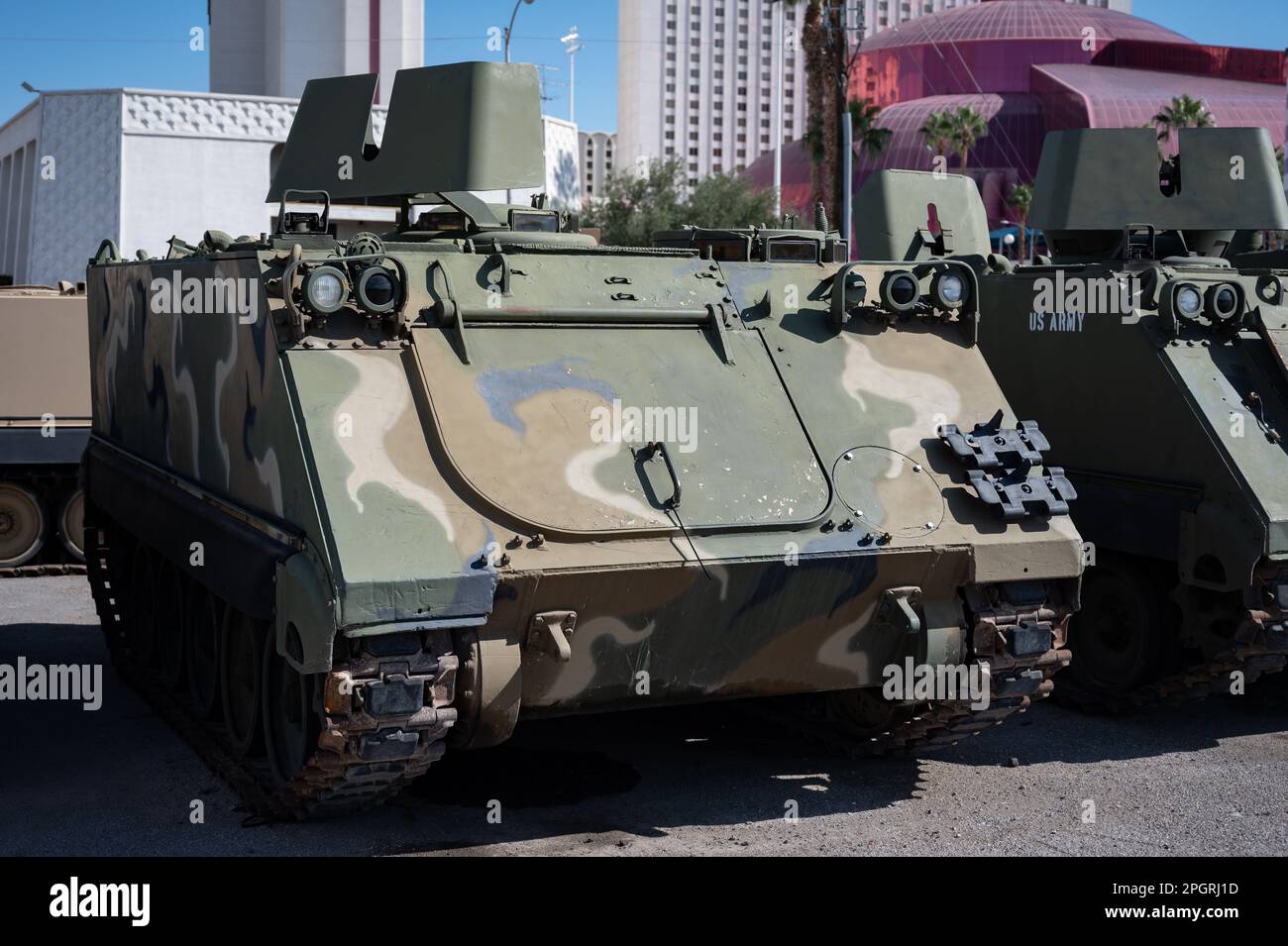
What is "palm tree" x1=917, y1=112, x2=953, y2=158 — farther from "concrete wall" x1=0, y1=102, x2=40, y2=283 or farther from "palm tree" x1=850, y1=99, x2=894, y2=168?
"concrete wall" x1=0, y1=102, x2=40, y2=283

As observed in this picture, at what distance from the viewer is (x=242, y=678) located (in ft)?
26.8

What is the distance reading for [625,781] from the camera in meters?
8.06

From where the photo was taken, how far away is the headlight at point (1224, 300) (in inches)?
365

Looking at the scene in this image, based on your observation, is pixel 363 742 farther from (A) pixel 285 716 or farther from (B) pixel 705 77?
(B) pixel 705 77

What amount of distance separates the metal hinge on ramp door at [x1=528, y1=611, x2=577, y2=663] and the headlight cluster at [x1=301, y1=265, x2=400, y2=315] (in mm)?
1514

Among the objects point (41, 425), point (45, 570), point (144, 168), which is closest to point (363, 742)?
point (41, 425)

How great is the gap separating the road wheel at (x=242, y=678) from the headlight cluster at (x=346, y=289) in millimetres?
1668

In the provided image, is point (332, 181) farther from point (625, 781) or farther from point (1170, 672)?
point (1170, 672)

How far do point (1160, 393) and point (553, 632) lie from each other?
14.6 ft

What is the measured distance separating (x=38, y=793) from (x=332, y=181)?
382cm

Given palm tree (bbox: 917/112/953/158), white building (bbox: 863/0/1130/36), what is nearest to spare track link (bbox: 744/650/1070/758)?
palm tree (bbox: 917/112/953/158)

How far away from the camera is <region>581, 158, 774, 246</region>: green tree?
145 ft

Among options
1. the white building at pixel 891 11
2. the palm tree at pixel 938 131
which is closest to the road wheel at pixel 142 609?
the palm tree at pixel 938 131
